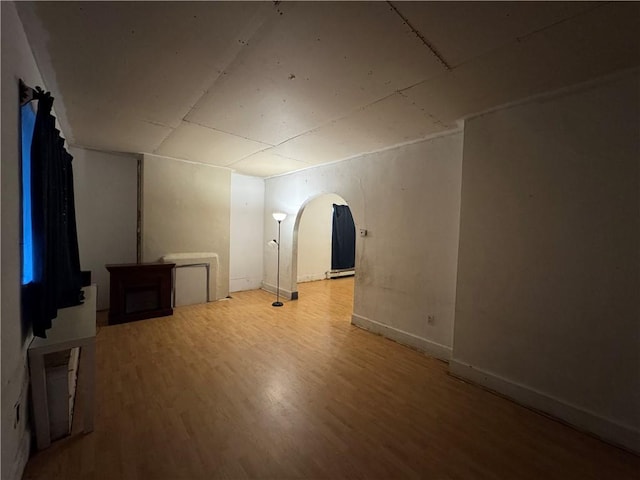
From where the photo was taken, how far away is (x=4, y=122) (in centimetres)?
127

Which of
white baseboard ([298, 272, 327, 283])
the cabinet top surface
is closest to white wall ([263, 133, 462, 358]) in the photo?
the cabinet top surface

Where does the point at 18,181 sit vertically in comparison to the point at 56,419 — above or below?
above

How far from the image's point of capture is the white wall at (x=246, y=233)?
5715 mm

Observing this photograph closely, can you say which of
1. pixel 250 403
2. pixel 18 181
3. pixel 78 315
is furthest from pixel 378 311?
pixel 18 181

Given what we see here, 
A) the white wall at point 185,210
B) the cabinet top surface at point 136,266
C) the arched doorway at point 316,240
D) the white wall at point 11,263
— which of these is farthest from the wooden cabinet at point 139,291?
the arched doorway at point 316,240

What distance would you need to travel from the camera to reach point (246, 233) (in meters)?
5.89

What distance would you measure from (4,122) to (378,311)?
12.1 ft

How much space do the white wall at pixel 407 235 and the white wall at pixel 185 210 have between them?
2.21 meters

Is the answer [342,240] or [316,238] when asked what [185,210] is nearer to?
A: [316,238]

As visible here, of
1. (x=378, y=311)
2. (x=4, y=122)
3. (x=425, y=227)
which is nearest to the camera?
(x=4, y=122)

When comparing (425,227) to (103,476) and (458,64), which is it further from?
(103,476)

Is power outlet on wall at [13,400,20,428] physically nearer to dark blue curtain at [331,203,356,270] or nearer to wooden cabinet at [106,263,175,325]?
wooden cabinet at [106,263,175,325]

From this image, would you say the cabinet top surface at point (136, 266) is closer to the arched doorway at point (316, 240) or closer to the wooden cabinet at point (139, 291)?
the wooden cabinet at point (139, 291)

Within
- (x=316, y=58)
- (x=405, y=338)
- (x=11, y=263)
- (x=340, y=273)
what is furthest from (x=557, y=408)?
(x=340, y=273)
